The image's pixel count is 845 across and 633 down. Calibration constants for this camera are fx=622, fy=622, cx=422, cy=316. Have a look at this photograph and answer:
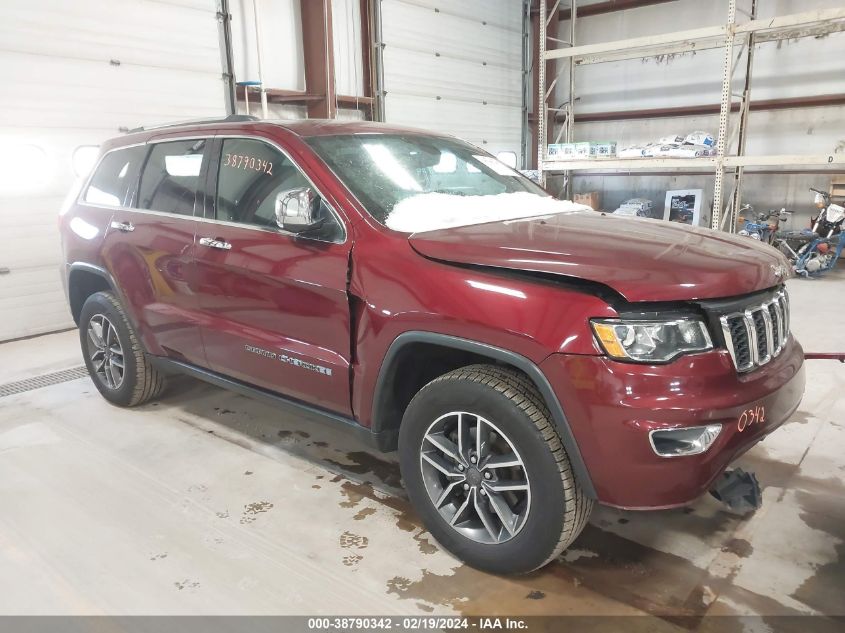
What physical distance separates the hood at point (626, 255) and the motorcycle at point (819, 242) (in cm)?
648

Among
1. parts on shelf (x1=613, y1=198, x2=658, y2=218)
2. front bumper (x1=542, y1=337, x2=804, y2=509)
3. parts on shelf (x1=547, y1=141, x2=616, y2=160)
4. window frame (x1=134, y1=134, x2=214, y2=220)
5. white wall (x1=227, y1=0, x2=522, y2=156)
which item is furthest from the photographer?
parts on shelf (x1=613, y1=198, x2=658, y2=218)

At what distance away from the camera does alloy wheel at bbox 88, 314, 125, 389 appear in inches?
148

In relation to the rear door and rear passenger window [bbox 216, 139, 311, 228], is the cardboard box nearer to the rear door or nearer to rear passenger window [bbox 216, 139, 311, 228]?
the rear door

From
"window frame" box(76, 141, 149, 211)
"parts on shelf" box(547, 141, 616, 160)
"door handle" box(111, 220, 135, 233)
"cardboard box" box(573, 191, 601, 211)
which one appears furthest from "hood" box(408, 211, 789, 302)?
"cardboard box" box(573, 191, 601, 211)

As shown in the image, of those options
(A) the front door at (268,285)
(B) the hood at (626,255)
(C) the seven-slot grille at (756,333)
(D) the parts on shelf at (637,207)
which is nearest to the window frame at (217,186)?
(A) the front door at (268,285)

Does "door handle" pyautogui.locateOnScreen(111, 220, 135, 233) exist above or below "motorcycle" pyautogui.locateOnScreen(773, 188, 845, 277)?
above

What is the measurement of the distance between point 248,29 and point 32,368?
475cm

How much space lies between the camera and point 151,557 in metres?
2.38

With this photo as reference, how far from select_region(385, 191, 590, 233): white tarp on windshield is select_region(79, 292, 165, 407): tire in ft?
6.61

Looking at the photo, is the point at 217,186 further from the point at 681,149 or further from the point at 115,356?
the point at 681,149

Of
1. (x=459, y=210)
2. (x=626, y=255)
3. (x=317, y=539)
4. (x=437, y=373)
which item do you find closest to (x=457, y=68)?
A: (x=459, y=210)

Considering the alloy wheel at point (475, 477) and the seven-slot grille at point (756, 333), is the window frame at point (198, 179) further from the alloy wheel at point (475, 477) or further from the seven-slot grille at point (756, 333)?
the seven-slot grille at point (756, 333)

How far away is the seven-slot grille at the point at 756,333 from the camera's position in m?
1.93

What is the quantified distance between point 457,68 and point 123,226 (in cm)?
808
